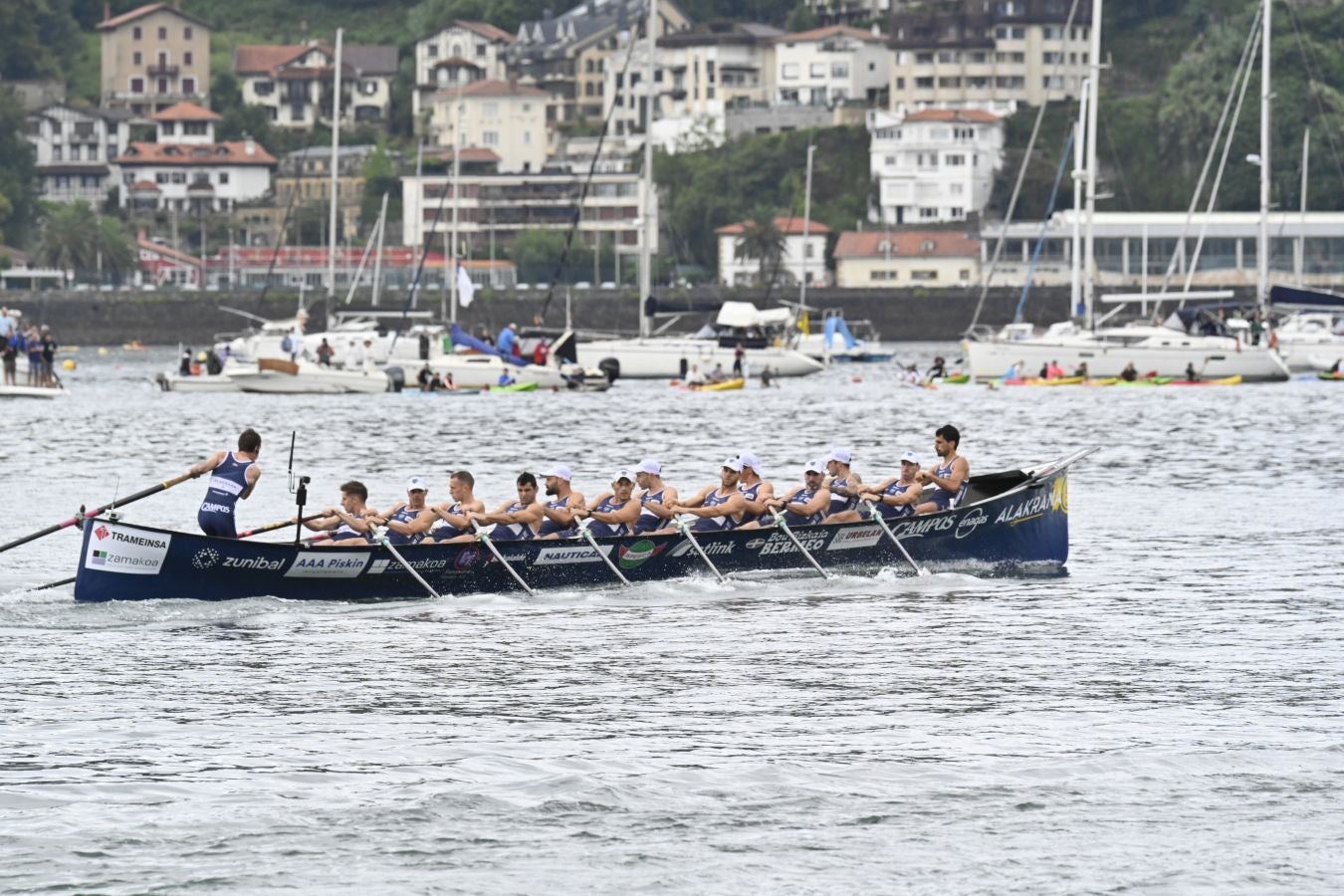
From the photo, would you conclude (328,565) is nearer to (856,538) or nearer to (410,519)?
(410,519)

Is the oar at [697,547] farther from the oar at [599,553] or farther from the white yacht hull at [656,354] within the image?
the white yacht hull at [656,354]

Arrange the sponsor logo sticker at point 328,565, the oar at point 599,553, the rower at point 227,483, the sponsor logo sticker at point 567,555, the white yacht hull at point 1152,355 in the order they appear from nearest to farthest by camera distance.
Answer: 1. the rower at point 227,483
2. the sponsor logo sticker at point 328,565
3. the oar at point 599,553
4. the sponsor logo sticker at point 567,555
5. the white yacht hull at point 1152,355

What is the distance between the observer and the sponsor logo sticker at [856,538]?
3175 centimetres

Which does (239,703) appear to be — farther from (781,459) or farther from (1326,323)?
(1326,323)

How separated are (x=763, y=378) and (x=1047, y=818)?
70587 mm

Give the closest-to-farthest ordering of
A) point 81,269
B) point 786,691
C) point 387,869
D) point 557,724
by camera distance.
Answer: point 387,869 → point 557,724 → point 786,691 → point 81,269

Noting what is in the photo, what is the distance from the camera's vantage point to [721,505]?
31250 mm

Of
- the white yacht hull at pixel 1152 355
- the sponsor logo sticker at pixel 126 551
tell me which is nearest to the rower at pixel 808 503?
the sponsor logo sticker at pixel 126 551

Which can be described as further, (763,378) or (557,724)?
(763,378)

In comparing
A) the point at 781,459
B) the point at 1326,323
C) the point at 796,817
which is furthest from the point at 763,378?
the point at 796,817

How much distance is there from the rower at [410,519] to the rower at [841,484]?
5548mm

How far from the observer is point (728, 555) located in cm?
3114

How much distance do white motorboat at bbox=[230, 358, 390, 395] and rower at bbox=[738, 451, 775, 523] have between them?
54114 mm

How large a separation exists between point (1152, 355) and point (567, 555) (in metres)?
58.8
